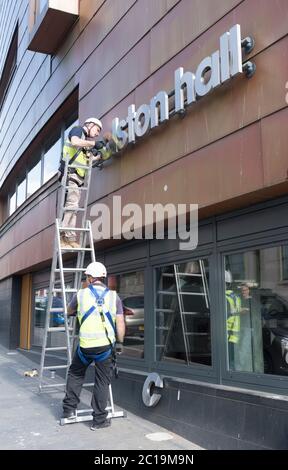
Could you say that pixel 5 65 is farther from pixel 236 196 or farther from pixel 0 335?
pixel 236 196

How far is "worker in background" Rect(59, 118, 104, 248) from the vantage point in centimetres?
714

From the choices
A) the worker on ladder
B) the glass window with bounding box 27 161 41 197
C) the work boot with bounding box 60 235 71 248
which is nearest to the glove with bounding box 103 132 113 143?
the worker on ladder

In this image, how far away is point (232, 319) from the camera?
5508 mm

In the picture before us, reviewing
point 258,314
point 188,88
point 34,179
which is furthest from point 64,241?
point 34,179

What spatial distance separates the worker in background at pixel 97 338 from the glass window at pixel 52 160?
6884 millimetres

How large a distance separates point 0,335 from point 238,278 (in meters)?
13.5

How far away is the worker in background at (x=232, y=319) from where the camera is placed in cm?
545

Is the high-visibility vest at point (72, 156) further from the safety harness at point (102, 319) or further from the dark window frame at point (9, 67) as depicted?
the dark window frame at point (9, 67)

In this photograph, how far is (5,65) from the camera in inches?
821

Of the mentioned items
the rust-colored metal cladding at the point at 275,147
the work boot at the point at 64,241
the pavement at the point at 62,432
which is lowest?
the pavement at the point at 62,432

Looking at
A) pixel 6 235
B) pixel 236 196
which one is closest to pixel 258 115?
pixel 236 196

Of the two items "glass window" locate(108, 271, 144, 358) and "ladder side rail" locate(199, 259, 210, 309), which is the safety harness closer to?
"ladder side rail" locate(199, 259, 210, 309)

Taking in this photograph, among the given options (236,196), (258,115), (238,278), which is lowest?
(238,278)

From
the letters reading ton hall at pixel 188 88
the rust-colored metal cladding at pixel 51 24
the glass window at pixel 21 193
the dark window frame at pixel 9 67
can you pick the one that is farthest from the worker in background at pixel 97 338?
the dark window frame at pixel 9 67
